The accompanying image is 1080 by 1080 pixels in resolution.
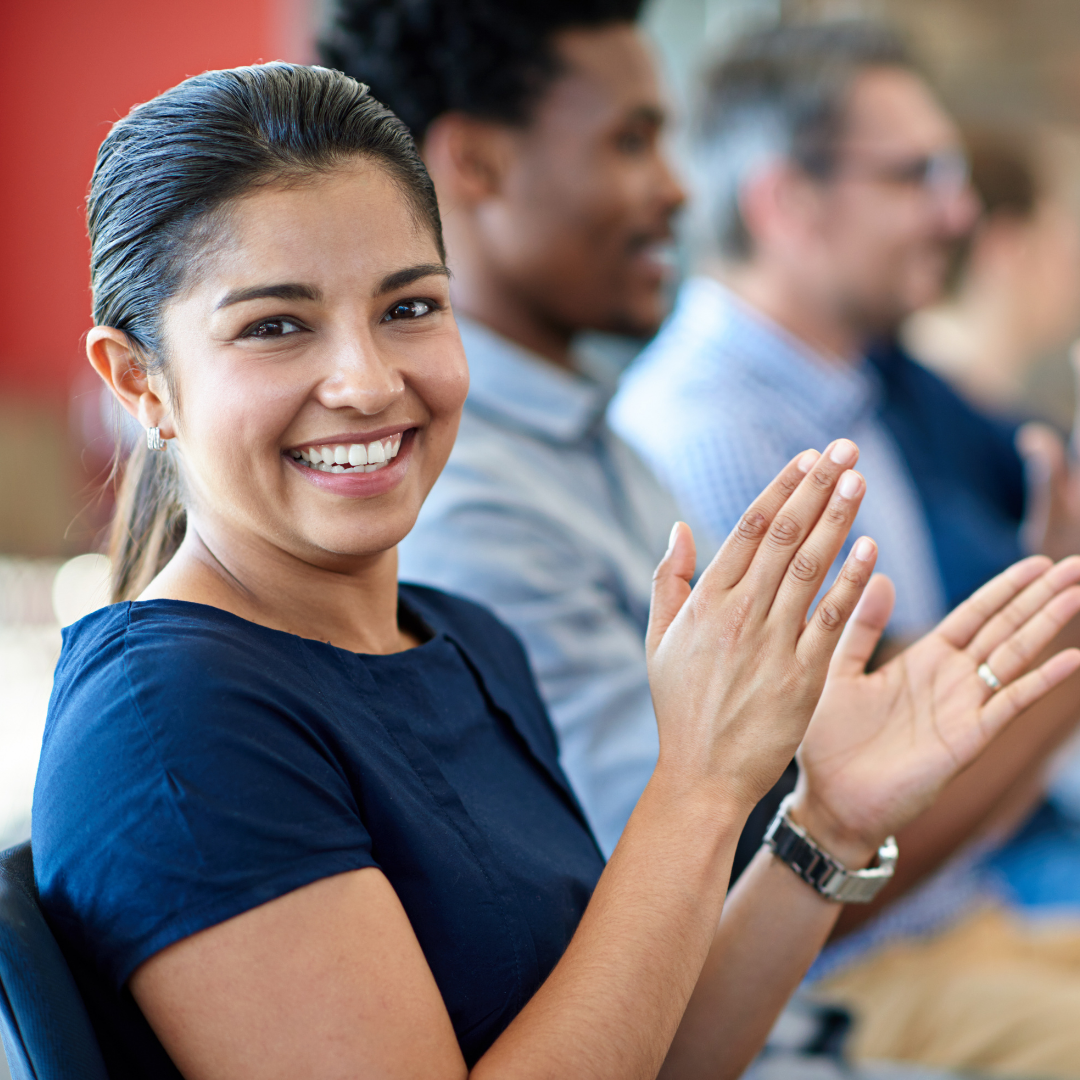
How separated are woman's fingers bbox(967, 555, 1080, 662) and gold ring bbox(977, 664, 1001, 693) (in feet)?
0.04

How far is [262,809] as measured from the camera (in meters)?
0.66

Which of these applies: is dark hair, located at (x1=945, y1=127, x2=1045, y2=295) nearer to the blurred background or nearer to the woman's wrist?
the blurred background

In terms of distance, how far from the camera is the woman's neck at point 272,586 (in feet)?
2.68

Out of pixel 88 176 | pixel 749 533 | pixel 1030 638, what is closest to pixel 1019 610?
pixel 1030 638

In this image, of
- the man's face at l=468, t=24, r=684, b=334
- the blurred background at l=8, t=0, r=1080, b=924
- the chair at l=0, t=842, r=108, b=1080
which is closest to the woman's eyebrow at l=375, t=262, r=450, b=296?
the chair at l=0, t=842, r=108, b=1080

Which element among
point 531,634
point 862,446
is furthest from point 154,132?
point 862,446

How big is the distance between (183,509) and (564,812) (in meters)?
0.37

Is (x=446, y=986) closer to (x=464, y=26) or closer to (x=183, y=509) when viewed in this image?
(x=183, y=509)

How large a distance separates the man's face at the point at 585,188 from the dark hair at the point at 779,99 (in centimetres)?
52

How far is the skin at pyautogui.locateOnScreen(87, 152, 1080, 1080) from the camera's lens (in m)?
0.65

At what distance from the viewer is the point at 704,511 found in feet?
5.37

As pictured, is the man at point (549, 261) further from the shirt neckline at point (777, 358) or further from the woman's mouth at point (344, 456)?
the woman's mouth at point (344, 456)

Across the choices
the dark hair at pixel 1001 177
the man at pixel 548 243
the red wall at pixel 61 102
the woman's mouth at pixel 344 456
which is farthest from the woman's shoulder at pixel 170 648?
the red wall at pixel 61 102

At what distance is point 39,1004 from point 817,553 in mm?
535
